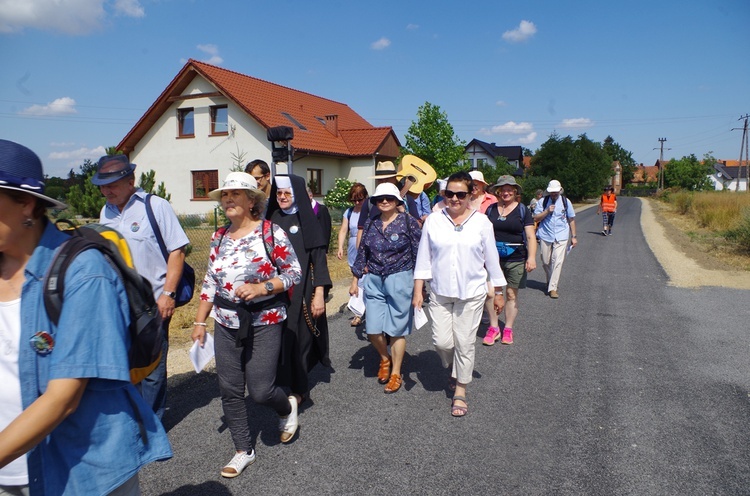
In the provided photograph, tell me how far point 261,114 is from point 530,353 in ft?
73.2

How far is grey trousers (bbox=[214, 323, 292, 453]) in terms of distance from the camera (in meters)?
3.23

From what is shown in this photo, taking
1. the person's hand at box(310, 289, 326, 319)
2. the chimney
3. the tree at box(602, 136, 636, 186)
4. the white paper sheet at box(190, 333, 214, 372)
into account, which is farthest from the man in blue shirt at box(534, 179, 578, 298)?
the tree at box(602, 136, 636, 186)

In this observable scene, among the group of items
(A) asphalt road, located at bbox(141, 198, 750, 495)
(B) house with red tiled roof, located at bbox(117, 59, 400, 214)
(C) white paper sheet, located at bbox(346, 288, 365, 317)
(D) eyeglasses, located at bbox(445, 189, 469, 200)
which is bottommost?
(A) asphalt road, located at bbox(141, 198, 750, 495)

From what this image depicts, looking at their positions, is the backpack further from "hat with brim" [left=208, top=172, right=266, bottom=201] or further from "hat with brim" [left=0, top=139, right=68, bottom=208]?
"hat with brim" [left=208, top=172, right=266, bottom=201]

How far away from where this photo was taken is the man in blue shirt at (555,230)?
8508 mm

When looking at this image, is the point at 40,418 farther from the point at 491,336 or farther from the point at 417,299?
the point at 491,336

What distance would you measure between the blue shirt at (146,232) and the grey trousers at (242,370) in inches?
30.9

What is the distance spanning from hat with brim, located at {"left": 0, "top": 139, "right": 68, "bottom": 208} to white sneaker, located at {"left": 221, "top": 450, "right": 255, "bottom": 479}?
2199 mm

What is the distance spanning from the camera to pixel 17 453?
1.43m

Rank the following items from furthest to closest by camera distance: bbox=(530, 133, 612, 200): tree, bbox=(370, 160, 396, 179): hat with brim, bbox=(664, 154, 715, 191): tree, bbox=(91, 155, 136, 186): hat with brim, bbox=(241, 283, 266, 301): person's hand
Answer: bbox=(664, 154, 715, 191): tree, bbox=(530, 133, 612, 200): tree, bbox=(370, 160, 396, 179): hat with brim, bbox=(91, 155, 136, 186): hat with brim, bbox=(241, 283, 266, 301): person's hand

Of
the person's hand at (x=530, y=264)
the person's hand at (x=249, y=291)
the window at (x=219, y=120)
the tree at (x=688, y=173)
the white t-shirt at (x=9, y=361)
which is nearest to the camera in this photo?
the white t-shirt at (x=9, y=361)

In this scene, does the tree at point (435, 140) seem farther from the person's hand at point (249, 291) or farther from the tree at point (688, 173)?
the tree at point (688, 173)

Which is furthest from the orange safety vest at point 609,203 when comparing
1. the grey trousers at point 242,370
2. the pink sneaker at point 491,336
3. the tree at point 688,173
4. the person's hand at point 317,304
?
the tree at point 688,173

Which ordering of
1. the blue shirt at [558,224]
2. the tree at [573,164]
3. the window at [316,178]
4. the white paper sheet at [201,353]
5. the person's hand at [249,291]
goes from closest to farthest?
the person's hand at [249,291], the white paper sheet at [201,353], the blue shirt at [558,224], the window at [316,178], the tree at [573,164]
